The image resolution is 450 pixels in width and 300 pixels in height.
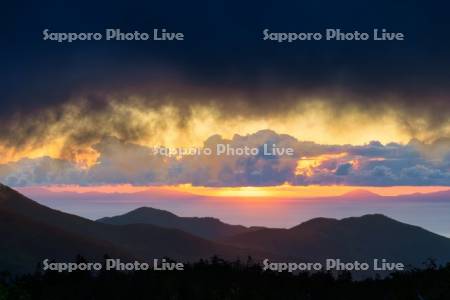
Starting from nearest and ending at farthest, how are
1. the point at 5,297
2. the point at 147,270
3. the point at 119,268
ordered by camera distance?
the point at 5,297, the point at 147,270, the point at 119,268

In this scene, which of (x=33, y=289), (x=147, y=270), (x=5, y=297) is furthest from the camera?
(x=147, y=270)

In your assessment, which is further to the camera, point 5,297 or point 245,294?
point 245,294

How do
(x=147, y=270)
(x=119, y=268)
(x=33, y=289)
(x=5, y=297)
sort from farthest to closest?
1. (x=119, y=268)
2. (x=147, y=270)
3. (x=33, y=289)
4. (x=5, y=297)

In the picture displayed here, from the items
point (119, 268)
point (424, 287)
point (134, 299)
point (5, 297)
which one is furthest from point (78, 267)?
point (424, 287)

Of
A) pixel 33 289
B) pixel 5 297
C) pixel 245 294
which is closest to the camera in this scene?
pixel 5 297

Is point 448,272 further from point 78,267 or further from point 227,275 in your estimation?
point 78,267

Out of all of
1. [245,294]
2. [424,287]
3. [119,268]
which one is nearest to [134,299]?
[245,294]

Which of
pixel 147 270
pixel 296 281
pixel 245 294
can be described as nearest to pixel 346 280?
pixel 296 281

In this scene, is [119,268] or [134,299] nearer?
[134,299]

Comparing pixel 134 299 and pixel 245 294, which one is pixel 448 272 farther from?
pixel 134 299
